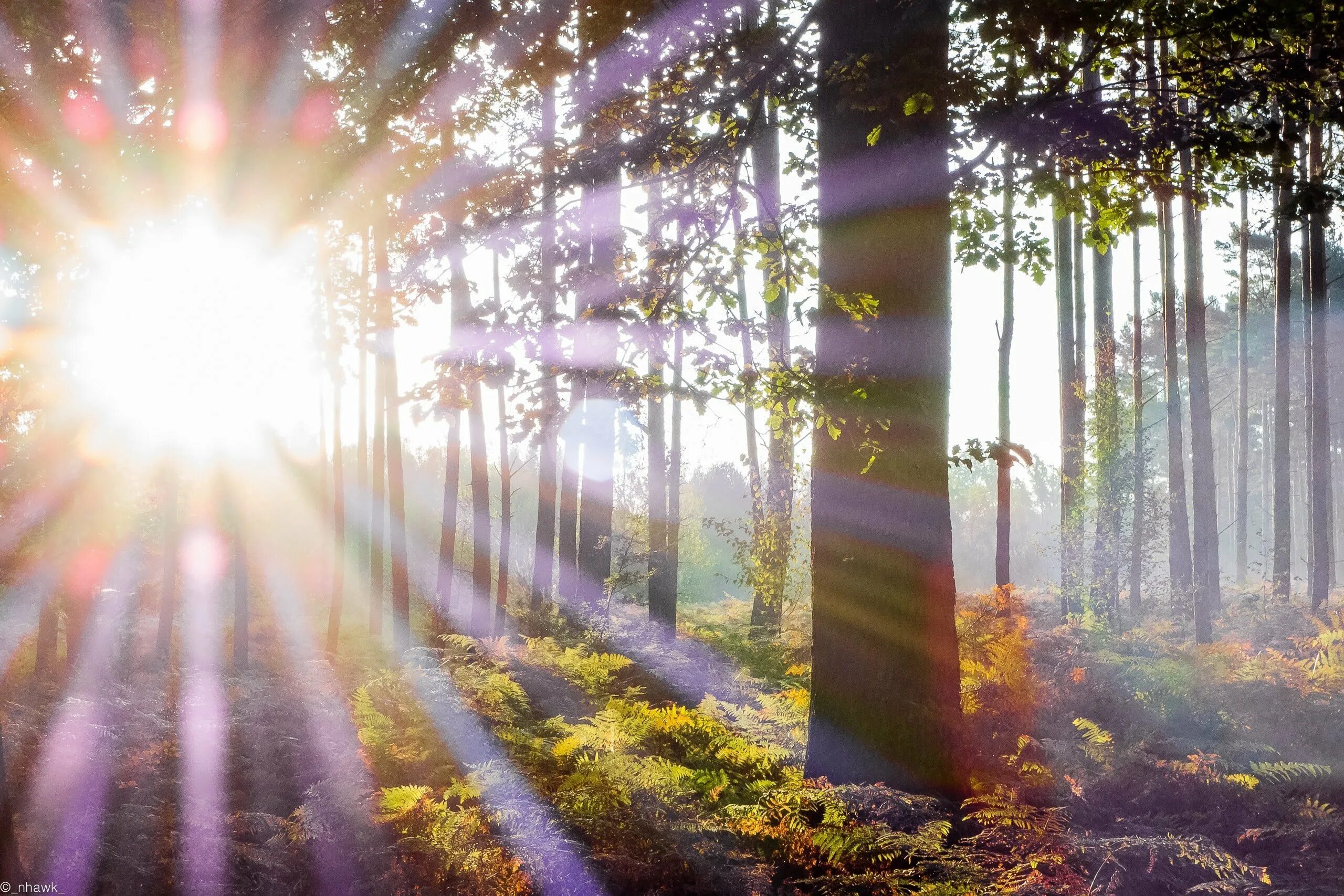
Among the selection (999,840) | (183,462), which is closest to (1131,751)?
(999,840)

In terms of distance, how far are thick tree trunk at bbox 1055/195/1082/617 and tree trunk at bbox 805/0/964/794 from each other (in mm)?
14126

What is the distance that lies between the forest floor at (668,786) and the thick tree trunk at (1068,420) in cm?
696

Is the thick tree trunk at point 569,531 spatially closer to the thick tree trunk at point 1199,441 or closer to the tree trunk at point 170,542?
the tree trunk at point 170,542

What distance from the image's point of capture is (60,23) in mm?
4832

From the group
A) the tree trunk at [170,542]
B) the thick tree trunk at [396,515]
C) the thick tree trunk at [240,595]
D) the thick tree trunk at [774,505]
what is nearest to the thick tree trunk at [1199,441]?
the thick tree trunk at [774,505]

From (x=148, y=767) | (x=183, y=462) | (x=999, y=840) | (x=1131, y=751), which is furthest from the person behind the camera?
(x=183, y=462)

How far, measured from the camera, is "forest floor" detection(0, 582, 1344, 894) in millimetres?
3646

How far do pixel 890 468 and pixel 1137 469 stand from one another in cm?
1661

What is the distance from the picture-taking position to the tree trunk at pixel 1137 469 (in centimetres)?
1853

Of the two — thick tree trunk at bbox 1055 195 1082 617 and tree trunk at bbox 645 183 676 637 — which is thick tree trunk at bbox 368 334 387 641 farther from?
thick tree trunk at bbox 1055 195 1082 617

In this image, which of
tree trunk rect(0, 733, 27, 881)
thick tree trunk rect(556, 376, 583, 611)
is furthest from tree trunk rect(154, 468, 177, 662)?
tree trunk rect(0, 733, 27, 881)

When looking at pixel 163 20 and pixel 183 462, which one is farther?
pixel 183 462

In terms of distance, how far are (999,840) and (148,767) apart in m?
7.00

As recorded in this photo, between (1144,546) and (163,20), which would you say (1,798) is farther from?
(1144,546)
